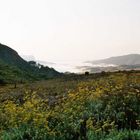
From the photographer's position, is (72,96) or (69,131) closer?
(69,131)

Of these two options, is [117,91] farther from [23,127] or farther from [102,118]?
[23,127]

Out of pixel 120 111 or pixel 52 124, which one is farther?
pixel 120 111

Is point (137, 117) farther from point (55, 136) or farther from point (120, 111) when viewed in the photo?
point (55, 136)

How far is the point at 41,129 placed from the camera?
618 inches

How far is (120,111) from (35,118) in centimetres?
404

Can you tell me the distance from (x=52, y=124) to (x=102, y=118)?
7.41 feet

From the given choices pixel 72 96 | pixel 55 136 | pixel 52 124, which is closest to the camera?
pixel 55 136

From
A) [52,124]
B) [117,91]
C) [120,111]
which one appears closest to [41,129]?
[52,124]

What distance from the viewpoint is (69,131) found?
1642cm

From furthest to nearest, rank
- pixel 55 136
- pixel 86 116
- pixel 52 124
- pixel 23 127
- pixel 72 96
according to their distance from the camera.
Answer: pixel 72 96
pixel 86 116
pixel 52 124
pixel 23 127
pixel 55 136

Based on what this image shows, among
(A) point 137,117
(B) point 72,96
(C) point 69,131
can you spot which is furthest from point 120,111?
(C) point 69,131

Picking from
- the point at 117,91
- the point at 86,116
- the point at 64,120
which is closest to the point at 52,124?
the point at 64,120

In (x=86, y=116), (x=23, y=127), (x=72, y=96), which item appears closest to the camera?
(x=23, y=127)

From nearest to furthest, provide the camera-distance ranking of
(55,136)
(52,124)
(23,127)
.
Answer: (55,136) → (23,127) → (52,124)
